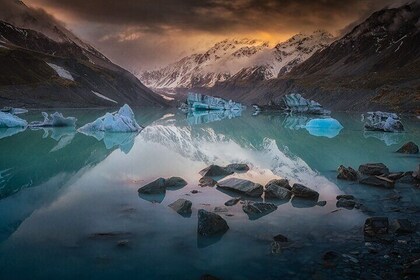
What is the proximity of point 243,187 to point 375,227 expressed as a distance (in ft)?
17.4

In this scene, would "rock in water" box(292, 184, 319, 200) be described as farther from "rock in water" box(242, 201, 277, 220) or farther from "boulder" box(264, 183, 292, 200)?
"rock in water" box(242, 201, 277, 220)

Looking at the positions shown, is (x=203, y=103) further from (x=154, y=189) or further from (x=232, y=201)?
(x=232, y=201)

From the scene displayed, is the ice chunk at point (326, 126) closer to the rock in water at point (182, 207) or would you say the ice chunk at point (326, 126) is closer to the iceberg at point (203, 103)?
the rock in water at point (182, 207)

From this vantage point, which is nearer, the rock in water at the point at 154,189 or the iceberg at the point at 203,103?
the rock in water at the point at 154,189

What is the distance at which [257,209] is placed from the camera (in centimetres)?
1294

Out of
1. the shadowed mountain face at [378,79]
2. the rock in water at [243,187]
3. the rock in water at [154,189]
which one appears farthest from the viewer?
the shadowed mountain face at [378,79]

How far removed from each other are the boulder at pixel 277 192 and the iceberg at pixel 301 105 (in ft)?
272

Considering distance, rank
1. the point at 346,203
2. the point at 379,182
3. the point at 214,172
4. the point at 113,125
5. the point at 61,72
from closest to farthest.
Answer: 1. the point at 346,203
2. the point at 379,182
3. the point at 214,172
4. the point at 113,125
5. the point at 61,72

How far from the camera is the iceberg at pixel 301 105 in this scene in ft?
320

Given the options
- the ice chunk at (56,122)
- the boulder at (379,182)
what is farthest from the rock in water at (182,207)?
the ice chunk at (56,122)

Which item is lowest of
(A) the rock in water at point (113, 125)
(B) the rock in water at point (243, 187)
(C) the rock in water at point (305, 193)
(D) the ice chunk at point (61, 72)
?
(C) the rock in water at point (305, 193)

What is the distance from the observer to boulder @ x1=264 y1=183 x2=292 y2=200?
14.6 meters

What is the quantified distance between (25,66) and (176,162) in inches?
4168

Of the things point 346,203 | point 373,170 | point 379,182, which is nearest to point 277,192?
point 346,203
